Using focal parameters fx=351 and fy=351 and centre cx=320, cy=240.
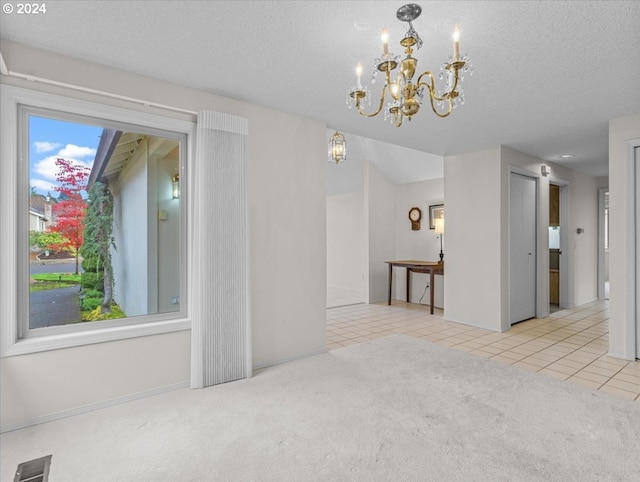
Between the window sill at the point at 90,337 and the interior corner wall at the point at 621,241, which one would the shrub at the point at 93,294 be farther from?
the interior corner wall at the point at 621,241

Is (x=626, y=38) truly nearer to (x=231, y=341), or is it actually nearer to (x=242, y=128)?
(x=242, y=128)

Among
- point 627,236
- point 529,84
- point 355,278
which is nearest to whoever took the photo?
point 529,84

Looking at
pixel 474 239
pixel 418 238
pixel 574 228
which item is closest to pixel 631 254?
pixel 474 239

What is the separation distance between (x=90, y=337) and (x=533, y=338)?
4501mm

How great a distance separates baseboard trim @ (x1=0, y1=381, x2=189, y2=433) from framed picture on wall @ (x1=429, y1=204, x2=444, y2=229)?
4724mm

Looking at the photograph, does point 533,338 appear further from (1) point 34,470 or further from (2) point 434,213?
(1) point 34,470

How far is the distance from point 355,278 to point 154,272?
17.1 feet

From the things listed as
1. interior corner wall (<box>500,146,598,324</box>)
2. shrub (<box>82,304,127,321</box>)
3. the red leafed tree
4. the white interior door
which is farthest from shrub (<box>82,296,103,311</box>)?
interior corner wall (<box>500,146,598,324</box>)

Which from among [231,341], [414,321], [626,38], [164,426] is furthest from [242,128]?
[414,321]

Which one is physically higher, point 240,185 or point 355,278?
point 240,185

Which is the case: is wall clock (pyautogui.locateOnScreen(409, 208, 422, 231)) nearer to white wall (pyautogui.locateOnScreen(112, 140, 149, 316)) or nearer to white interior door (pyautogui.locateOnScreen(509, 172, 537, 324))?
white interior door (pyautogui.locateOnScreen(509, 172, 537, 324))

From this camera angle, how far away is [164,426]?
2.20m

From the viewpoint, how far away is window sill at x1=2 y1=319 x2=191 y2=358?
2.19 metres

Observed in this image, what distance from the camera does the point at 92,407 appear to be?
7.82 ft
